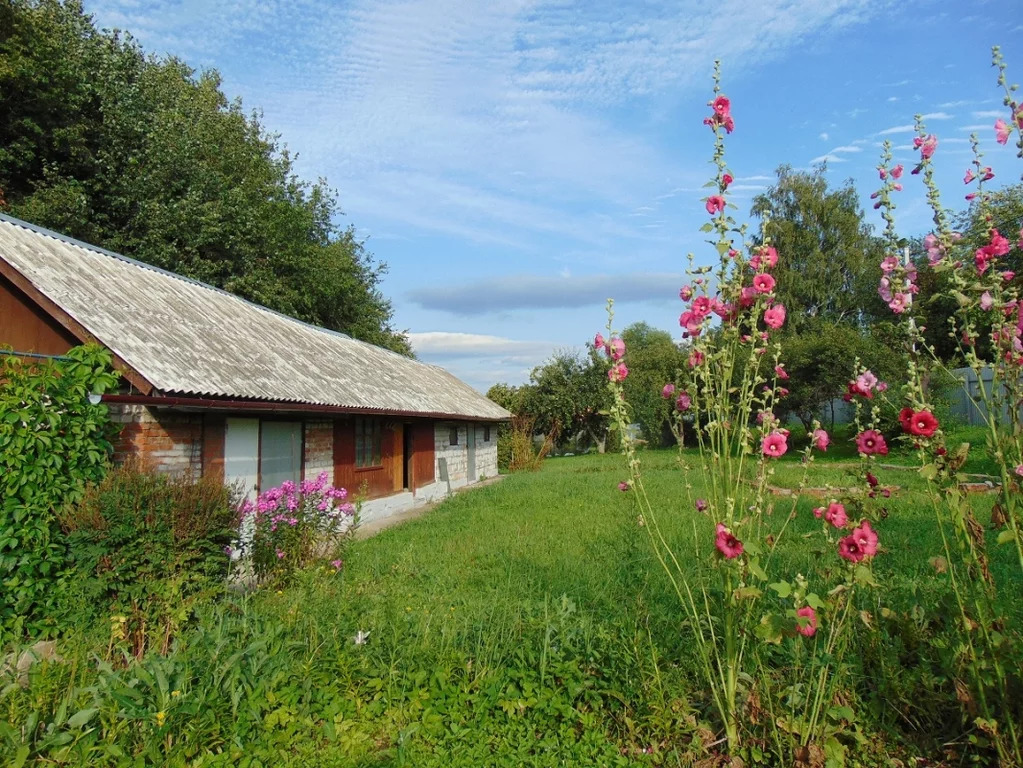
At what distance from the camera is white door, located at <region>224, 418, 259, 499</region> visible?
9.01m

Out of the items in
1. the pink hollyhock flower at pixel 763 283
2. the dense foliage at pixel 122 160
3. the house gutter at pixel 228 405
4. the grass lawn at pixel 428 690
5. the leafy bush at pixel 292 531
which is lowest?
the grass lawn at pixel 428 690

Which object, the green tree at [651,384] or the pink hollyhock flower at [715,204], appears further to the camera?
the green tree at [651,384]

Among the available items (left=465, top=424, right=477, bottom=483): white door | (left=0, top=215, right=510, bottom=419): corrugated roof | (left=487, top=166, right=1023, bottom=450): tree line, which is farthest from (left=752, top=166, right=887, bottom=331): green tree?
(left=0, top=215, right=510, bottom=419): corrugated roof

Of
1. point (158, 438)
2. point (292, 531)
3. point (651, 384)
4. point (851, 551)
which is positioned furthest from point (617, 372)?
point (651, 384)

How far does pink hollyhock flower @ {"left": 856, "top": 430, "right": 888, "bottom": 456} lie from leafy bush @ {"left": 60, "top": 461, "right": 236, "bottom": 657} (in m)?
4.63

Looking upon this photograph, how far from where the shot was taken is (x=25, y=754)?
2988mm

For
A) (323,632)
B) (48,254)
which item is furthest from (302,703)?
(48,254)

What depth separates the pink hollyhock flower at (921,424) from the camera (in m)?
2.67

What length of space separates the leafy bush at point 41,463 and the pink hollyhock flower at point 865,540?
5.97m

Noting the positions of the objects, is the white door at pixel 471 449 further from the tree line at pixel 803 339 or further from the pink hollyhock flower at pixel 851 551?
the pink hollyhock flower at pixel 851 551

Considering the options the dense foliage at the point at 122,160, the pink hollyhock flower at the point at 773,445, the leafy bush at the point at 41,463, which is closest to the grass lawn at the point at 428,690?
the pink hollyhock flower at the point at 773,445

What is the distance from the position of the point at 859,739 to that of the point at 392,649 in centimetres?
257

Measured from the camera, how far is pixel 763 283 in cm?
313

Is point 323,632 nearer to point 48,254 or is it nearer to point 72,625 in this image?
point 72,625
